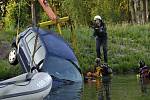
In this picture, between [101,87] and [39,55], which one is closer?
[101,87]

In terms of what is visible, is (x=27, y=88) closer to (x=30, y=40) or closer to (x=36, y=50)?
(x=36, y=50)

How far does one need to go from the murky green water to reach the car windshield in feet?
1.78

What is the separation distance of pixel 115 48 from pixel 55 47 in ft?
27.1

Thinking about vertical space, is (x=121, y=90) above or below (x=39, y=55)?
below

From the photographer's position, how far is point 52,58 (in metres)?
15.1

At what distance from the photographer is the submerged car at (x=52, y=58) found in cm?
1488

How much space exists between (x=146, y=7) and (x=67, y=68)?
103 feet

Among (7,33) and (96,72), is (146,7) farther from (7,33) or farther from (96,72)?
(96,72)

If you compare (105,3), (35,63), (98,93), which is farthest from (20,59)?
(105,3)

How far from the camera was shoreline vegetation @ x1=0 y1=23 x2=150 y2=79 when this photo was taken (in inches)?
780

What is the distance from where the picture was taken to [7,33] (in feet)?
84.8

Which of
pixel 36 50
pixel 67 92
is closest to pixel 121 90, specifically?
pixel 67 92

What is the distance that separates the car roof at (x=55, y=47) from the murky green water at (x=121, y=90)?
1.02 m

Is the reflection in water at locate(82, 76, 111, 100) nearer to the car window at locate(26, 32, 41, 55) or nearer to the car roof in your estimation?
the car roof
